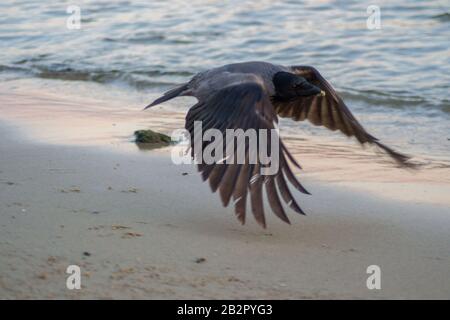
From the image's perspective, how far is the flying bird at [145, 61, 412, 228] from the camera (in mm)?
3883

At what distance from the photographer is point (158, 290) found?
3332mm

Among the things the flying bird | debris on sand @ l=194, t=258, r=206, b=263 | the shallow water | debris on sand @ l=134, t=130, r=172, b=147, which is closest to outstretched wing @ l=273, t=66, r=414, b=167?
the flying bird

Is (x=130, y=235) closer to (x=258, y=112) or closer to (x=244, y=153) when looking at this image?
(x=244, y=153)

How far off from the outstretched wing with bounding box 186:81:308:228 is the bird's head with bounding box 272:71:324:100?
0.63m

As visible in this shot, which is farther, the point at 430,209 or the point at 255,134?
the point at 430,209

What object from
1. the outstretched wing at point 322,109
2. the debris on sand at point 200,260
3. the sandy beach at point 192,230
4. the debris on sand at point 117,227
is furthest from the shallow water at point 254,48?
the debris on sand at point 200,260

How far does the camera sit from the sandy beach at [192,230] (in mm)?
3447

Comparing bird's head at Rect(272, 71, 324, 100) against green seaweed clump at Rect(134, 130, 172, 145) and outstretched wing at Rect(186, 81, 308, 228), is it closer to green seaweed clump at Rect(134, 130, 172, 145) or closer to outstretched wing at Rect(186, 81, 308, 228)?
outstretched wing at Rect(186, 81, 308, 228)

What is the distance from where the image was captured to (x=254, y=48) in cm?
1011

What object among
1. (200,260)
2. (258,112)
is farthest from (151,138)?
(200,260)

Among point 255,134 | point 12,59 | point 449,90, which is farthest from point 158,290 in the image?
point 12,59

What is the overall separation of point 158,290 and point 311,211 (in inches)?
63.4

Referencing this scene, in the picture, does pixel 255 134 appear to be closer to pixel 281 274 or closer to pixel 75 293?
pixel 281 274
